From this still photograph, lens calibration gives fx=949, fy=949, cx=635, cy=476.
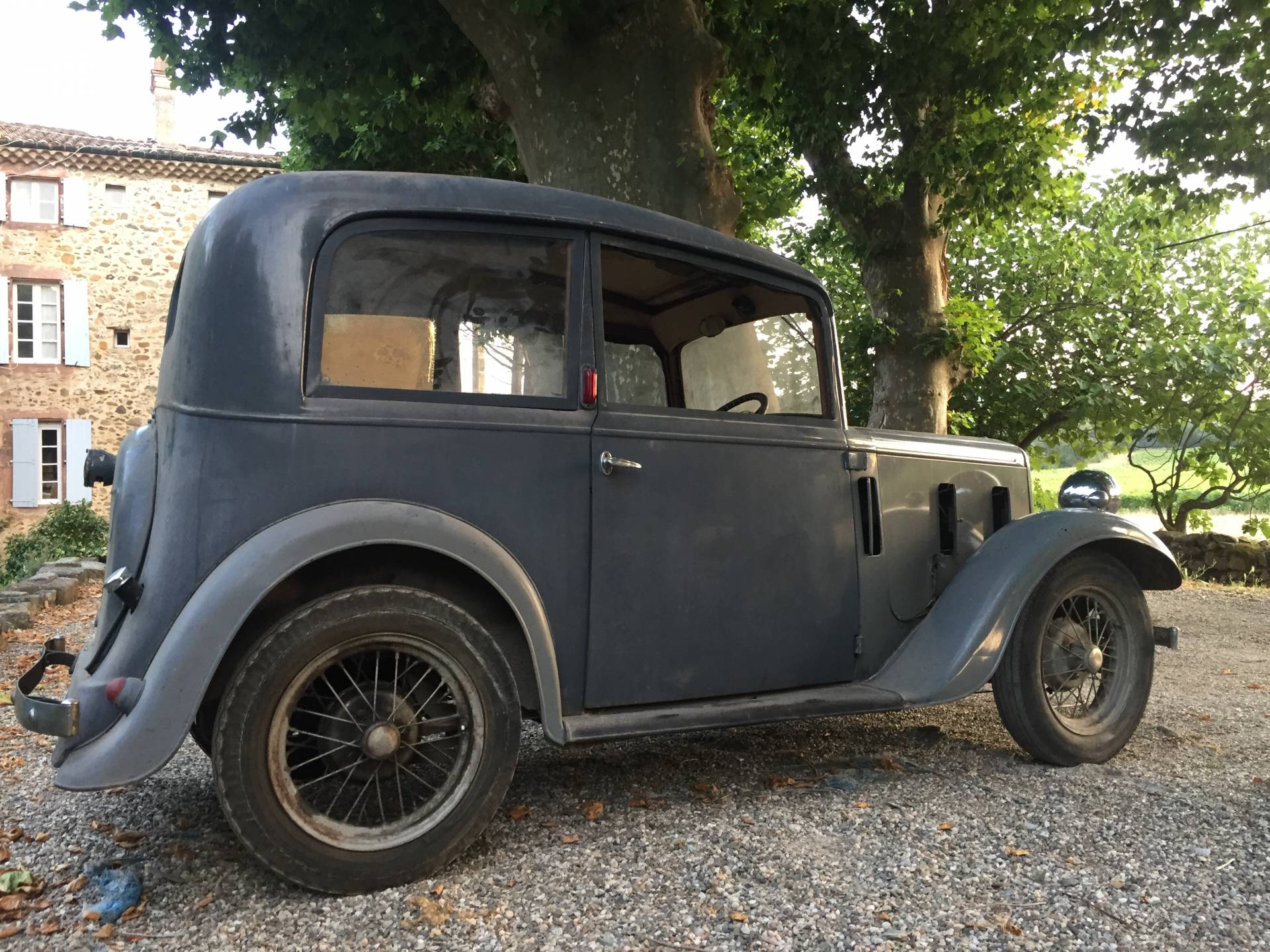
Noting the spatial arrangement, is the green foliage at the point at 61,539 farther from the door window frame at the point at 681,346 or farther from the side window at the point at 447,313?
the door window frame at the point at 681,346

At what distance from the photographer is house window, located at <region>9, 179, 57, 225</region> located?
2005 centimetres

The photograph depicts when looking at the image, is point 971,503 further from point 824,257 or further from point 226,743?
point 824,257

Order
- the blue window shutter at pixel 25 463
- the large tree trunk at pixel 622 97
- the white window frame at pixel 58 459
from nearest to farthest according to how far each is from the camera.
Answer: the large tree trunk at pixel 622 97 → the blue window shutter at pixel 25 463 → the white window frame at pixel 58 459

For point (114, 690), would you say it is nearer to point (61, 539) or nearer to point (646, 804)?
point (646, 804)

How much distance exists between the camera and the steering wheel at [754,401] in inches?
137

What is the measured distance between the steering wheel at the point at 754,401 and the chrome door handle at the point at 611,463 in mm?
630

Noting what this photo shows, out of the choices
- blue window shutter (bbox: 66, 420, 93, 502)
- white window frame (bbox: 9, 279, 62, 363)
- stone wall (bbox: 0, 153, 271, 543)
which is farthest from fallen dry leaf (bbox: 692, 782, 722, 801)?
white window frame (bbox: 9, 279, 62, 363)

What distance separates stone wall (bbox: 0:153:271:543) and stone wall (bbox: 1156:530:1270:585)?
19009 mm

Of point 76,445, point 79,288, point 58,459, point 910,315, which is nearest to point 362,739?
point 910,315

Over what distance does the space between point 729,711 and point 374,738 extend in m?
1.16

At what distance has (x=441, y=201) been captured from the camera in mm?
2838

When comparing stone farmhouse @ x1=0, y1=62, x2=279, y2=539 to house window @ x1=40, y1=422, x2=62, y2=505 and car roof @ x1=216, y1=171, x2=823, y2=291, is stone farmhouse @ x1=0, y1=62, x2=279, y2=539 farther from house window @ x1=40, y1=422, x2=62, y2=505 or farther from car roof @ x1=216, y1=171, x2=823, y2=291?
car roof @ x1=216, y1=171, x2=823, y2=291

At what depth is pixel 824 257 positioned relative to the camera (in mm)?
16328

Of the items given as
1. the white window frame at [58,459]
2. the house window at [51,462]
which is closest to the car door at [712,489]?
the white window frame at [58,459]
